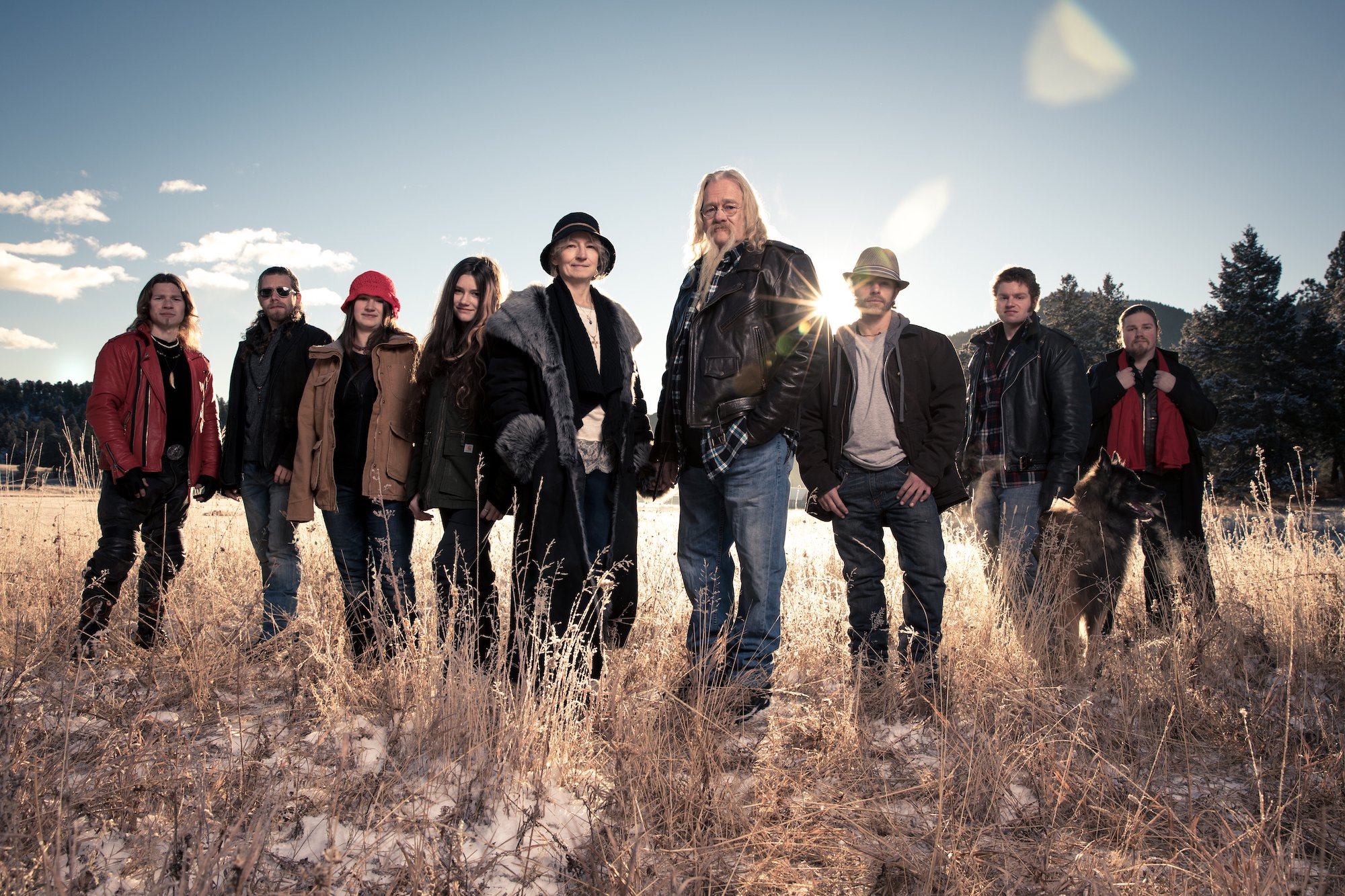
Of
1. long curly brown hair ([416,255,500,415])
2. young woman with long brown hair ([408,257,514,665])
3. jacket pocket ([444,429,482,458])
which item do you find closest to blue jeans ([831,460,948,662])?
young woman with long brown hair ([408,257,514,665])

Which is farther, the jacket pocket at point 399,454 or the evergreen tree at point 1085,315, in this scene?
the evergreen tree at point 1085,315

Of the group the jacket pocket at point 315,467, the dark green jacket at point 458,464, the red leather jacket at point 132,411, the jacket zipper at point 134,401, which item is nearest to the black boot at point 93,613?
the red leather jacket at point 132,411

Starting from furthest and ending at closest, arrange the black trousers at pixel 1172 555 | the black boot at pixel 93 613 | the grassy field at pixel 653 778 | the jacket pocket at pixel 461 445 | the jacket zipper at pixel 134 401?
the black trousers at pixel 1172 555
the jacket zipper at pixel 134 401
the black boot at pixel 93 613
the jacket pocket at pixel 461 445
the grassy field at pixel 653 778

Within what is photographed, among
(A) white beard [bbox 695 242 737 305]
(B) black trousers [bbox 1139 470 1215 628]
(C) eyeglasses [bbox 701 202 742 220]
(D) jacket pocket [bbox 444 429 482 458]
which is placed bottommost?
(B) black trousers [bbox 1139 470 1215 628]

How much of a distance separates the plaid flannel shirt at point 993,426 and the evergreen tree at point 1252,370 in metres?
30.7

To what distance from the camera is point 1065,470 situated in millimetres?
3992

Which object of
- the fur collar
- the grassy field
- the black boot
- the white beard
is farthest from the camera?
the black boot

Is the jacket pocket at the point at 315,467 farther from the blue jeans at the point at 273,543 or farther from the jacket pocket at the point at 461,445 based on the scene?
the jacket pocket at the point at 461,445

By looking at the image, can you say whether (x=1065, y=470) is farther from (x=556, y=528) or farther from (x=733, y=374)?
(x=556, y=528)

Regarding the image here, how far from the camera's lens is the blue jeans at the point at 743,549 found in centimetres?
314

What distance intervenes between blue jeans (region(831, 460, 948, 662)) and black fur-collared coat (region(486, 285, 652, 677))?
1.08 meters

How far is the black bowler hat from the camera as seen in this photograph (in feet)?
11.0

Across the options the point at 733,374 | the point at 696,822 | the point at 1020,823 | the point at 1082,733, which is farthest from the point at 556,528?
the point at 1082,733

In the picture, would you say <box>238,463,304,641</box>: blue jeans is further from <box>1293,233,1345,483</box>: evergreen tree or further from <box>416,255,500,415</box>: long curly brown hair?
<box>1293,233,1345,483</box>: evergreen tree
